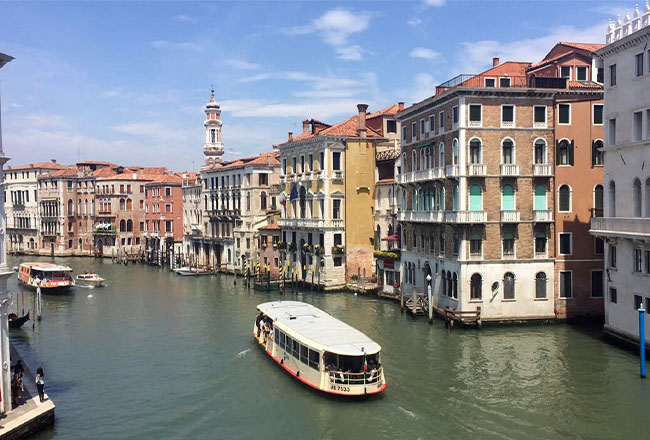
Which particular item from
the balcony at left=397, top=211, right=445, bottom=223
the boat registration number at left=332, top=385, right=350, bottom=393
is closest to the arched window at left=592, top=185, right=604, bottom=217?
the balcony at left=397, top=211, right=445, bottom=223

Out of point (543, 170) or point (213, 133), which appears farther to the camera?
point (213, 133)

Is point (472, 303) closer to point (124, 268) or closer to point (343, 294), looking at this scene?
point (343, 294)

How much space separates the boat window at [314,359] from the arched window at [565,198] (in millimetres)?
15564

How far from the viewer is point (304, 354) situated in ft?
69.9

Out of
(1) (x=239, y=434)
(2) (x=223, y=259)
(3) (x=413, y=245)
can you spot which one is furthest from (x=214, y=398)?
(2) (x=223, y=259)

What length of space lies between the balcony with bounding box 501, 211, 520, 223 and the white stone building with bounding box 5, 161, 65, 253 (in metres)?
71.7

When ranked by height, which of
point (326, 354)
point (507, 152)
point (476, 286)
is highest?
point (507, 152)

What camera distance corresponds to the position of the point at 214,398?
20625mm

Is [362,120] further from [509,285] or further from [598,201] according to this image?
[509,285]

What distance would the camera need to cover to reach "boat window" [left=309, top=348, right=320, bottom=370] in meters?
20.4

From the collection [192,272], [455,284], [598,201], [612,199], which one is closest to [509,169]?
[598,201]

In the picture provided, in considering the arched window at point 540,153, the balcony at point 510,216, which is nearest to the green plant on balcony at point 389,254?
the balcony at point 510,216

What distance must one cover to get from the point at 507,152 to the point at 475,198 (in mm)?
2693

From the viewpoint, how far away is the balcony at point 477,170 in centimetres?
2908
